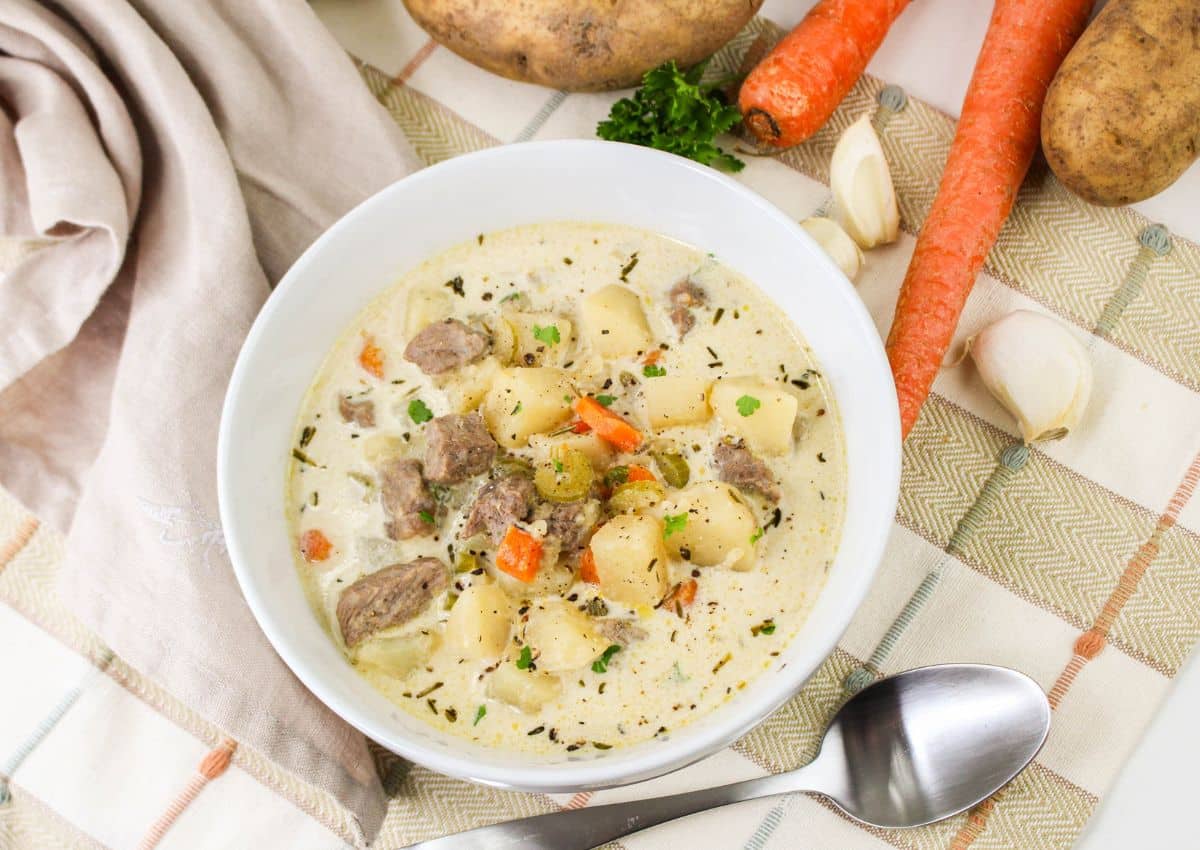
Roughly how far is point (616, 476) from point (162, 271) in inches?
55.3

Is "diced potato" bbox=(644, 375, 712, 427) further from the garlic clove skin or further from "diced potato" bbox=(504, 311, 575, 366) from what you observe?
the garlic clove skin

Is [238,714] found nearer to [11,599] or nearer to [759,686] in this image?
[11,599]

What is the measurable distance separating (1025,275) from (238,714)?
7.79 feet

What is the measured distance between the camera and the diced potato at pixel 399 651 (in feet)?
8.28

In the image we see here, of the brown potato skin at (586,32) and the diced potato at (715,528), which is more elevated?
the brown potato skin at (586,32)

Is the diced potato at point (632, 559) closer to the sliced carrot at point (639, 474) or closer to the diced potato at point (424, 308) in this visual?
the sliced carrot at point (639, 474)

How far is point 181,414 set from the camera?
2.89 m

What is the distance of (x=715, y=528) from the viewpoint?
247 cm

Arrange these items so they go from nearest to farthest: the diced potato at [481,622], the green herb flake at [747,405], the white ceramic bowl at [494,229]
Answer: the white ceramic bowl at [494,229] → the diced potato at [481,622] → the green herb flake at [747,405]

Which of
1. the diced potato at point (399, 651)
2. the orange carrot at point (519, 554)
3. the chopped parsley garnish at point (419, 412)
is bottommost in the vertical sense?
the diced potato at point (399, 651)

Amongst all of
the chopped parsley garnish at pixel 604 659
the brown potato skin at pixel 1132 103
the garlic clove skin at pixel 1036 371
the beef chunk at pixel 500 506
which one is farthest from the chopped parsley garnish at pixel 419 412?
the brown potato skin at pixel 1132 103

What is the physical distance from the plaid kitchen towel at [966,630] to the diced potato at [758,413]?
53 cm

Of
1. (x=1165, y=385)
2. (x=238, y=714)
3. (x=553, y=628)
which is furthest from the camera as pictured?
(x=1165, y=385)

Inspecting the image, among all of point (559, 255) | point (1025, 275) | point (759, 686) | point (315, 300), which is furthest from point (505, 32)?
point (759, 686)
